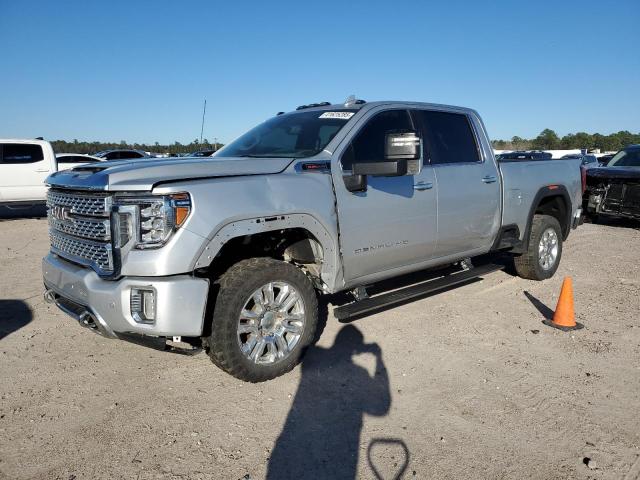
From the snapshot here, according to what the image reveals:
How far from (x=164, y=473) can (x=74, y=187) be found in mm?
2023

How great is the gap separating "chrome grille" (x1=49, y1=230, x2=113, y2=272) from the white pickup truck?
970cm

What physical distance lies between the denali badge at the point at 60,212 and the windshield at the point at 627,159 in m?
12.2

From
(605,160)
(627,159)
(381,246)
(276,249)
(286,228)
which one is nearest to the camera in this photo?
(286,228)

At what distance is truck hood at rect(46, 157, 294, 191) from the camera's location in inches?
126

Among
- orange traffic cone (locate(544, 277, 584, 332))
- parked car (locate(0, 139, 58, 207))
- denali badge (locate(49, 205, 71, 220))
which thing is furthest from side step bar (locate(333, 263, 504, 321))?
parked car (locate(0, 139, 58, 207))

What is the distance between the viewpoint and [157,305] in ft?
10.2

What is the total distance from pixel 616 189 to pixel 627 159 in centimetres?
146

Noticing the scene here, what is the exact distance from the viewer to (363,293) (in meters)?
4.35

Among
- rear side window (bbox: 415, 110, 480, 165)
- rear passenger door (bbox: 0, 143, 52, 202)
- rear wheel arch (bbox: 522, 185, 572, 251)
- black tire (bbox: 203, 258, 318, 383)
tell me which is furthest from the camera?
rear passenger door (bbox: 0, 143, 52, 202)

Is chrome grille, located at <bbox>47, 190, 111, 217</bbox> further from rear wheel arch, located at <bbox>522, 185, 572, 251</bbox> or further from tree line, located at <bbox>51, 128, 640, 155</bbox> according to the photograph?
tree line, located at <bbox>51, 128, 640, 155</bbox>

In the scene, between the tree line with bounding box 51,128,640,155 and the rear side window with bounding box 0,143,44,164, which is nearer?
the rear side window with bounding box 0,143,44,164

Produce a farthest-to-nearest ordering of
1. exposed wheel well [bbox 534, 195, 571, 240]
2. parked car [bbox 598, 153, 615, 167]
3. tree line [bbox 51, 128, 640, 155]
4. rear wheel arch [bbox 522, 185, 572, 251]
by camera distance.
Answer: tree line [bbox 51, 128, 640, 155] → parked car [bbox 598, 153, 615, 167] → exposed wheel well [bbox 534, 195, 571, 240] → rear wheel arch [bbox 522, 185, 572, 251]

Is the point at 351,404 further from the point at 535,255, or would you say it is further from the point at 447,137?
the point at 535,255

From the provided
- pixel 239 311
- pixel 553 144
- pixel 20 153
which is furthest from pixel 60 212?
pixel 553 144
